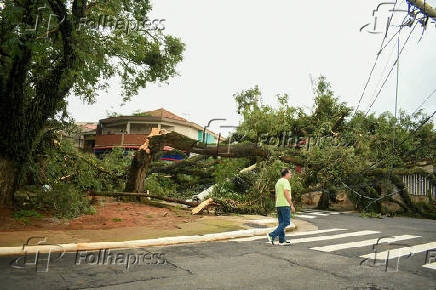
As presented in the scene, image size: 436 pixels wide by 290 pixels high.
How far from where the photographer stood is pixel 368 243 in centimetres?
723

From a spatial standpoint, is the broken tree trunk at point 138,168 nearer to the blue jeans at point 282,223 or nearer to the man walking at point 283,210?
the man walking at point 283,210

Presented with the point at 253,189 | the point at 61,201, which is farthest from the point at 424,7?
the point at 61,201

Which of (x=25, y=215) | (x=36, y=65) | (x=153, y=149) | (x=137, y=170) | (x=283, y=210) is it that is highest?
(x=36, y=65)

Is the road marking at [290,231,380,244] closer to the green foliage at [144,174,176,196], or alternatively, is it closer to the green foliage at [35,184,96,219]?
the green foliage at [35,184,96,219]

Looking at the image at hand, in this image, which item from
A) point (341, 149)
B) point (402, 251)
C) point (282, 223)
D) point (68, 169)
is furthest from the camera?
point (341, 149)

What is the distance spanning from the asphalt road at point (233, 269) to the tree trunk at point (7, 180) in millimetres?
4112

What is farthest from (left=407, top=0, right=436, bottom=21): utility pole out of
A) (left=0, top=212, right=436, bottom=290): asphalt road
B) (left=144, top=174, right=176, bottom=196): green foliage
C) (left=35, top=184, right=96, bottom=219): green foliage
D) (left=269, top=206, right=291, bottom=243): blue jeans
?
(left=144, top=174, right=176, bottom=196): green foliage

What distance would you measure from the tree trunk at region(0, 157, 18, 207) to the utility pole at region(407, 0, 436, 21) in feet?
35.5

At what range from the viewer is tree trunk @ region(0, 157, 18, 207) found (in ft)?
26.2

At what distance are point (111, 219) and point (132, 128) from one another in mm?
26441

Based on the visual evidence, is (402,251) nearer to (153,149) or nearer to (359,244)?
(359,244)

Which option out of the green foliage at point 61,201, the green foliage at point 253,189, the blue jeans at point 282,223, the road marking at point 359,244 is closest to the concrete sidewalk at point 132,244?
the blue jeans at point 282,223

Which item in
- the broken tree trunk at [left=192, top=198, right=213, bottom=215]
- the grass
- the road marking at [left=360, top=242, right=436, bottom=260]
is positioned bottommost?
the grass

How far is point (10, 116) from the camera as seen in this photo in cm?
790
